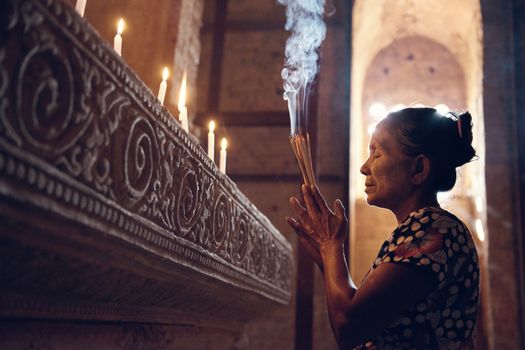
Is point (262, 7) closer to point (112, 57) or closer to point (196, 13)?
point (196, 13)

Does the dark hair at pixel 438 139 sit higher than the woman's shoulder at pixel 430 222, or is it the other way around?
the dark hair at pixel 438 139

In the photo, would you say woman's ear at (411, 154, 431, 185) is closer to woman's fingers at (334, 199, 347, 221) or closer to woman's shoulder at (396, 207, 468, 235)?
woman's shoulder at (396, 207, 468, 235)

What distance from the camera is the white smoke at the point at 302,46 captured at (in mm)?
5570

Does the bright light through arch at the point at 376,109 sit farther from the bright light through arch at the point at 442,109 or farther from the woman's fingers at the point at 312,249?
the woman's fingers at the point at 312,249

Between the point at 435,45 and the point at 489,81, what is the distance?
115 inches

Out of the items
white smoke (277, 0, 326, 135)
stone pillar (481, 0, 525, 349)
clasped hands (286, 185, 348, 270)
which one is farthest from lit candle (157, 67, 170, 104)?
stone pillar (481, 0, 525, 349)

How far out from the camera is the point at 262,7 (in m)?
8.41

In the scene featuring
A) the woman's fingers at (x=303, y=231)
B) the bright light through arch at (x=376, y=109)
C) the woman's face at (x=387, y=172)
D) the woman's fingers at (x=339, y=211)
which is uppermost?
the bright light through arch at (x=376, y=109)

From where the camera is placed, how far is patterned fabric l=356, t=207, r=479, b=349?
149 centimetres

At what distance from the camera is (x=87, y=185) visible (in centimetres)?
119

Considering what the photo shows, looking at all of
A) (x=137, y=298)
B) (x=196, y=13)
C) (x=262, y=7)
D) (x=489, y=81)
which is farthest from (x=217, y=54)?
(x=137, y=298)

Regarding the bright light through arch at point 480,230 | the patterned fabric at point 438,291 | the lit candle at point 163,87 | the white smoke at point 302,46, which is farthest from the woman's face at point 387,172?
the bright light through arch at point 480,230

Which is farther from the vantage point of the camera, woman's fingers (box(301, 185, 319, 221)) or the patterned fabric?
woman's fingers (box(301, 185, 319, 221))

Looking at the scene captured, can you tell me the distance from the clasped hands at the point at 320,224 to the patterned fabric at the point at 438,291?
0.83 ft
